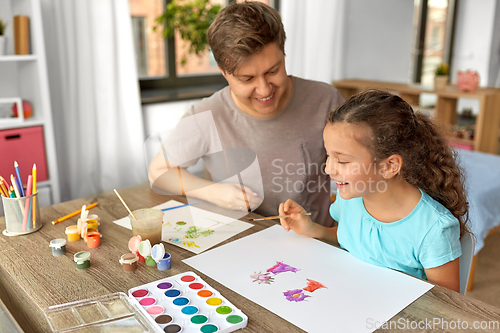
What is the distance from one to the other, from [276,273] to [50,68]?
6.11 ft

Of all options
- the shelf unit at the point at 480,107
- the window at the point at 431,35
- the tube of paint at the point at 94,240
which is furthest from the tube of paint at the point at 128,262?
the window at the point at 431,35

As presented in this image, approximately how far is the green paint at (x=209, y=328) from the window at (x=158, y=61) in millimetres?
2249

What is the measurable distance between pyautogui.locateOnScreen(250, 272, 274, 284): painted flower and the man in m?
0.35

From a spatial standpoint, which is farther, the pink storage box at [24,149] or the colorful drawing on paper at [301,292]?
the pink storage box at [24,149]

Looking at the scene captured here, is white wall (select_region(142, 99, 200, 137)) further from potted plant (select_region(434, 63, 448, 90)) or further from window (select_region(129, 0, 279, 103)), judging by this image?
potted plant (select_region(434, 63, 448, 90))

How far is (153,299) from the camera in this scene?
82cm

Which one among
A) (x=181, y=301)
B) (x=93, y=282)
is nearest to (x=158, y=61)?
(x=93, y=282)

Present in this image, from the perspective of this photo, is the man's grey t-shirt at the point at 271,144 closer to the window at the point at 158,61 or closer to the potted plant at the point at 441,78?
the window at the point at 158,61

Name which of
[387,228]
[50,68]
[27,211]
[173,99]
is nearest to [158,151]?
[27,211]

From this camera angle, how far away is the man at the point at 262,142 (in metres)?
1.26

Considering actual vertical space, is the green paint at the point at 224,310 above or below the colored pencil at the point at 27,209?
below

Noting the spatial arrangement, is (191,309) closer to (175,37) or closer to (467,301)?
(467,301)

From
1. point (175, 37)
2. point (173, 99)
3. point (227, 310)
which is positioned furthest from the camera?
point (175, 37)

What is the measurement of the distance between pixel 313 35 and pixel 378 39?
3.33 feet
